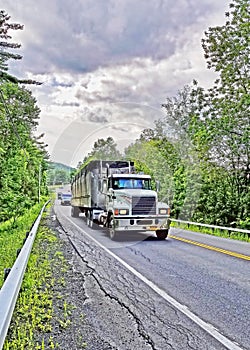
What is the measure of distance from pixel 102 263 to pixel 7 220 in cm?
1659

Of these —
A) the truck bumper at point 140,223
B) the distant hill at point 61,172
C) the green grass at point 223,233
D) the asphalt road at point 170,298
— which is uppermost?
the distant hill at point 61,172

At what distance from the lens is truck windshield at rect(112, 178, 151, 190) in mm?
16016

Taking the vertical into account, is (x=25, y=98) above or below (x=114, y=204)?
→ above

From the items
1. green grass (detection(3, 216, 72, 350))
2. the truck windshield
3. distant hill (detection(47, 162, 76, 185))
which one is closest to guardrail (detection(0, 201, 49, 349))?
green grass (detection(3, 216, 72, 350))

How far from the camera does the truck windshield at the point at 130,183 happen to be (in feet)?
52.5

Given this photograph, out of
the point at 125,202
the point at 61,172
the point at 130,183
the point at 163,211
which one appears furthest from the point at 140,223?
the point at 61,172

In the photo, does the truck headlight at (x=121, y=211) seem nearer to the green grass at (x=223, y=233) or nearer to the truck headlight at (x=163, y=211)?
the truck headlight at (x=163, y=211)

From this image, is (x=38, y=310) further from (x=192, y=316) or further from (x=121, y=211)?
(x=121, y=211)

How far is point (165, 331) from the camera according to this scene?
4.73 m

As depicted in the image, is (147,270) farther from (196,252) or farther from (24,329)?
(24,329)

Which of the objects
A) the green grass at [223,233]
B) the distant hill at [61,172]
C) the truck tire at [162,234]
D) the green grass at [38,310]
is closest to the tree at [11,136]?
the distant hill at [61,172]

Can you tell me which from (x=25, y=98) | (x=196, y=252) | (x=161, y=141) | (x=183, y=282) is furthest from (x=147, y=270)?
(x=25, y=98)

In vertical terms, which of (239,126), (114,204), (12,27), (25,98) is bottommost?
(114,204)

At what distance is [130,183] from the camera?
638 inches
